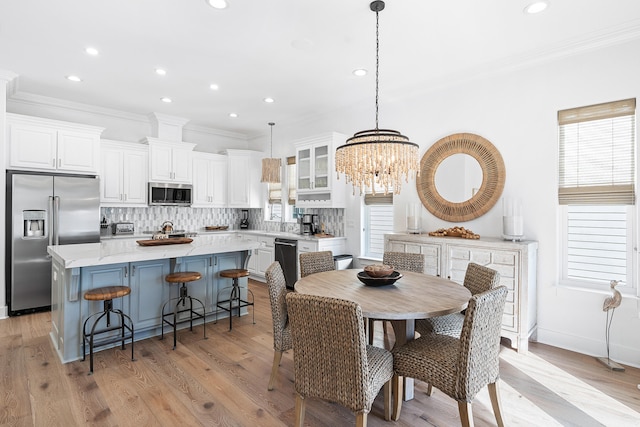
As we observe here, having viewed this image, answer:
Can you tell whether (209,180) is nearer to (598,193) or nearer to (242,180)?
(242,180)

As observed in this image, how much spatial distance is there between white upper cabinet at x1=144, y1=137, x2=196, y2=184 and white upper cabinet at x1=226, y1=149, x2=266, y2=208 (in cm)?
84

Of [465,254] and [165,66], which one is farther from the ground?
[165,66]

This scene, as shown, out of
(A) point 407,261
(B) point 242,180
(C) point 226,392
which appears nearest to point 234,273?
(C) point 226,392

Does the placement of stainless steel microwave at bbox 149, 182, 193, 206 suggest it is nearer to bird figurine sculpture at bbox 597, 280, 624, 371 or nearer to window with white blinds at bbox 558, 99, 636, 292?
window with white blinds at bbox 558, 99, 636, 292

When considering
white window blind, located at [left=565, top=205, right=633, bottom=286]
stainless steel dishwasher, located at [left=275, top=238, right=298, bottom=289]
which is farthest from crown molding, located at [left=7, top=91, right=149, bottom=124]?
white window blind, located at [left=565, top=205, right=633, bottom=286]

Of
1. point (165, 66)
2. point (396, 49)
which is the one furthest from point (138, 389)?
→ point (396, 49)

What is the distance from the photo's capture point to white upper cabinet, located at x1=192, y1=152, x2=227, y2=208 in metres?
6.47

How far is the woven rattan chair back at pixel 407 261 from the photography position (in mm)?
3396

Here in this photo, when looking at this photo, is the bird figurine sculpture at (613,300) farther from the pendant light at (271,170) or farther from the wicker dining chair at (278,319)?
the pendant light at (271,170)

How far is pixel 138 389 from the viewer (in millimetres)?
2584

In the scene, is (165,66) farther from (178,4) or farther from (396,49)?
(396,49)

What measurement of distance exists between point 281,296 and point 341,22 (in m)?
2.37

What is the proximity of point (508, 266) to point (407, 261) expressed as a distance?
37.9 inches

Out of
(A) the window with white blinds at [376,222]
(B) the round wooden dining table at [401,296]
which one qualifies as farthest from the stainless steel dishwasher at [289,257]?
(B) the round wooden dining table at [401,296]
